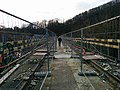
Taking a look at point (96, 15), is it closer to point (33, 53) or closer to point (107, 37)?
point (33, 53)

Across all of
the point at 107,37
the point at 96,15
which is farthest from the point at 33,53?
the point at 96,15

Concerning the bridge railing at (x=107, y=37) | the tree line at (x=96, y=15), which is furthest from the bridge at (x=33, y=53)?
the tree line at (x=96, y=15)

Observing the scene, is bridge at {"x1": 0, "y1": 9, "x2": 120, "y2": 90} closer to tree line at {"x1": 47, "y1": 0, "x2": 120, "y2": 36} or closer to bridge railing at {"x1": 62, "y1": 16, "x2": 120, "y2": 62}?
bridge railing at {"x1": 62, "y1": 16, "x2": 120, "y2": 62}

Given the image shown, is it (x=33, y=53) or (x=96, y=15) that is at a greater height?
(x=96, y=15)

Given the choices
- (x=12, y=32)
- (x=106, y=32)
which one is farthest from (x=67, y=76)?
(x=12, y=32)

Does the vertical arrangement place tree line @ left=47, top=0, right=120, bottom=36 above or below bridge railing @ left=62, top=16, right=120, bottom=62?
above

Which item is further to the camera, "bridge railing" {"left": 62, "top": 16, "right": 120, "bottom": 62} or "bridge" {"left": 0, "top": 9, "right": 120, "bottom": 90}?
"bridge railing" {"left": 62, "top": 16, "right": 120, "bottom": 62}

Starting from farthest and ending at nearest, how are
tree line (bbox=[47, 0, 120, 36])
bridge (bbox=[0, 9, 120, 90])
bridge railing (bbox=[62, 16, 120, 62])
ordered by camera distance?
tree line (bbox=[47, 0, 120, 36]), bridge railing (bbox=[62, 16, 120, 62]), bridge (bbox=[0, 9, 120, 90])

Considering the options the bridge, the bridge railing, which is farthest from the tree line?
the bridge

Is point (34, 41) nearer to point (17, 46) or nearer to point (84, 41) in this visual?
point (17, 46)

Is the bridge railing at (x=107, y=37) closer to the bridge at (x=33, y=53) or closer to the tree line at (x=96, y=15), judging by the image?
the bridge at (x=33, y=53)

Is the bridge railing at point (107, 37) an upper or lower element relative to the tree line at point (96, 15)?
lower

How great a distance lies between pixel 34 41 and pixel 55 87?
175cm

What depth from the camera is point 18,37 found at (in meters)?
5.16
